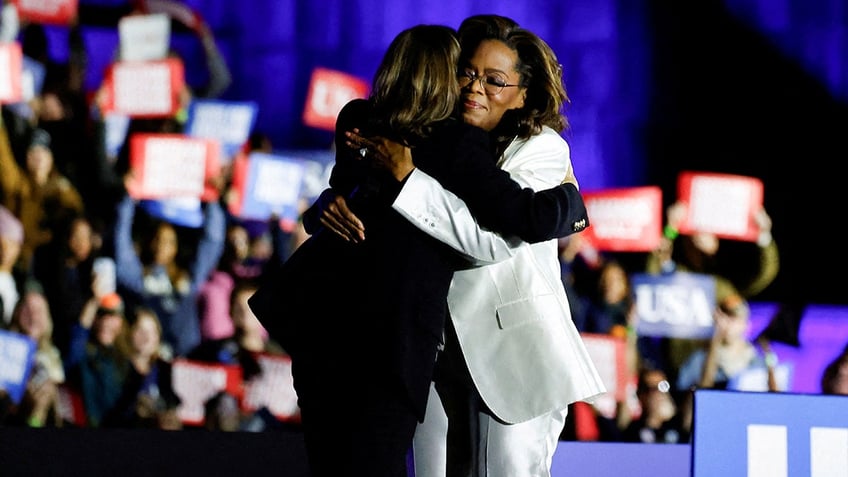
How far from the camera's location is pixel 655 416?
15.3 ft

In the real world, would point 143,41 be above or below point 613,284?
above

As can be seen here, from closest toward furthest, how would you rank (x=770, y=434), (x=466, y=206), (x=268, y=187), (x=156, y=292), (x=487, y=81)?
(x=466, y=206), (x=487, y=81), (x=770, y=434), (x=156, y=292), (x=268, y=187)

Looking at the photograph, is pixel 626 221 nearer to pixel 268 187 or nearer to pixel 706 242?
pixel 706 242

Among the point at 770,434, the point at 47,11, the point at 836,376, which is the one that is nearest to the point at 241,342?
the point at 47,11

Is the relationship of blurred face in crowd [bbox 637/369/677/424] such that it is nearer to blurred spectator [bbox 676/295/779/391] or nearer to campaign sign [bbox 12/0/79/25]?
blurred spectator [bbox 676/295/779/391]

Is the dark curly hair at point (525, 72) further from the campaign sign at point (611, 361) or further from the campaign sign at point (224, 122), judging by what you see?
the campaign sign at point (224, 122)

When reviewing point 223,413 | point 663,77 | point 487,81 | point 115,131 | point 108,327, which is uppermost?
point 487,81

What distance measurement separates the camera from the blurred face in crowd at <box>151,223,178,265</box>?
4785 millimetres

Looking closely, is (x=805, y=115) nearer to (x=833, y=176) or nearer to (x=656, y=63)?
(x=833, y=176)

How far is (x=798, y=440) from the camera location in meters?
2.11

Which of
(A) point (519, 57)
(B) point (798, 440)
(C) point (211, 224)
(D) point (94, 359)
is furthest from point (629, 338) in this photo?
(A) point (519, 57)

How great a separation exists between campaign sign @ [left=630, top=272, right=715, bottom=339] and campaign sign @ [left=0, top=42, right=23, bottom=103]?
2679 mm

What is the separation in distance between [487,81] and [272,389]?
10.7 feet

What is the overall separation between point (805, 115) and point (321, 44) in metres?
2.08
